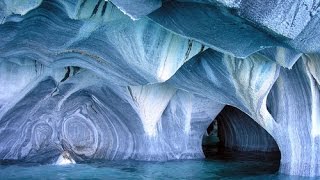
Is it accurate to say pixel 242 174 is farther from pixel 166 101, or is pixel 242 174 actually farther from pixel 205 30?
pixel 205 30

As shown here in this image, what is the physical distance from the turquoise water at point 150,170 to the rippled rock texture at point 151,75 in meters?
0.41

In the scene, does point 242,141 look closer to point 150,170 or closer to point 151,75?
point 150,170

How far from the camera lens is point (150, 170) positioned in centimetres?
700

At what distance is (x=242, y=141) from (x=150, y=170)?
13.8 feet

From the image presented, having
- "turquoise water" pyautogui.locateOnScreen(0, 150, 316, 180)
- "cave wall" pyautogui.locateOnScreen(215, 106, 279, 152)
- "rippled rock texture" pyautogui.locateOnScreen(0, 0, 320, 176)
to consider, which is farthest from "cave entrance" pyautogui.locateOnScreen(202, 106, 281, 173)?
"rippled rock texture" pyautogui.locateOnScreen(0, 0, 320, 176)

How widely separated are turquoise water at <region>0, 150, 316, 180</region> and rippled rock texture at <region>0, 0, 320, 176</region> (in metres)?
0.41

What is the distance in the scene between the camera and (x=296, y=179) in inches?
245

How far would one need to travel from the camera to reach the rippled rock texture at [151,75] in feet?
14.2

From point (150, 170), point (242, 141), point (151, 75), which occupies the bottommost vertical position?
point (150, 170)

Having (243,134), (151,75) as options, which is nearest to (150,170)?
(151,75)

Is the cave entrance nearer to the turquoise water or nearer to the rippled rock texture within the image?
the turquoise water

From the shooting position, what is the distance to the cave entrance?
9.25m

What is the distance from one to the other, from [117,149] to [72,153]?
0.78 metres

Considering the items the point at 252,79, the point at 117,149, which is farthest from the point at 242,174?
the point at 117,149
